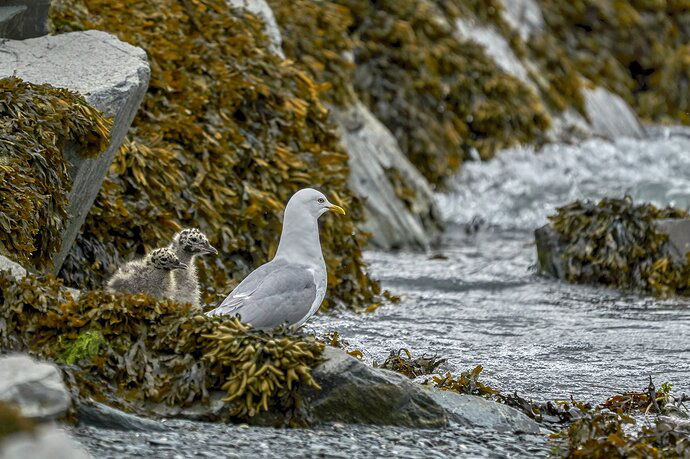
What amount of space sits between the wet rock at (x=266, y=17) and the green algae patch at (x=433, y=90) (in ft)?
11.1

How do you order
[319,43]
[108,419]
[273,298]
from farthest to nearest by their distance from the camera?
[319,43]
[273,298]
[108,419]

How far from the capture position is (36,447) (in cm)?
324

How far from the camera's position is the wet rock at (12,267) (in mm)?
5566

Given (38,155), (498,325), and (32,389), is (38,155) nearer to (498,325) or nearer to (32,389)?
(32,389)

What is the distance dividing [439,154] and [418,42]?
5.48ft

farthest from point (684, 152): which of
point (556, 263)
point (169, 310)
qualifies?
point (169, 310)

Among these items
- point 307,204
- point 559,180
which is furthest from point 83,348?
point 559,180

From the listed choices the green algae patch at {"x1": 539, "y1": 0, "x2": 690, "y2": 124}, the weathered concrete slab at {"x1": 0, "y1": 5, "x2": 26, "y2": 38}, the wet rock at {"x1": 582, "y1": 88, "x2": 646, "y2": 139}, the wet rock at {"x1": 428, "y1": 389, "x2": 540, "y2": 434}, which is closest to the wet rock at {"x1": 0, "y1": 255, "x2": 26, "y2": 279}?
the wet rock at {"x1": 428, "y1": 389, "x2": 540, "y2": 434}

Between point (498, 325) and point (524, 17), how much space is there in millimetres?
10456

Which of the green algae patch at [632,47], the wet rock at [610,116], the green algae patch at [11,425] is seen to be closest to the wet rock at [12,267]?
the green algae patch at [11,425]

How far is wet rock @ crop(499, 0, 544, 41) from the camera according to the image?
17.3 m

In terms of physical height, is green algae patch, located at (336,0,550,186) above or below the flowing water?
above

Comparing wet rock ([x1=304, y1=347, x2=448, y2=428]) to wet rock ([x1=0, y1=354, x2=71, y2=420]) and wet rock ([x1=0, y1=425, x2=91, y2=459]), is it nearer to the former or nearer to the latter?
wet rock ([x1=0, y1=354, x2=71, y2=420])

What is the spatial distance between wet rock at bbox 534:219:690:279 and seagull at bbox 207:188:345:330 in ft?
14.1
